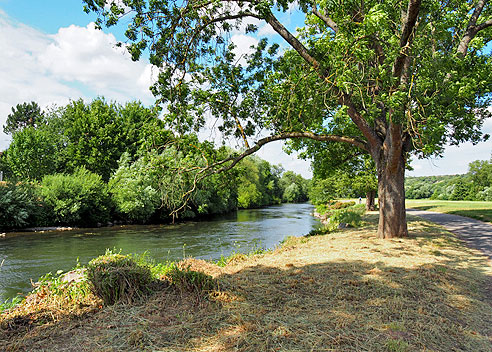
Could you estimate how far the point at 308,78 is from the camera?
8.56m

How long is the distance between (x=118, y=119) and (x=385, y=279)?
35537mm

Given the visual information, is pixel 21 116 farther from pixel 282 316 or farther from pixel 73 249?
pixel 282 316

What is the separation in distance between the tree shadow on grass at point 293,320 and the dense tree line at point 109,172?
4.83 metres

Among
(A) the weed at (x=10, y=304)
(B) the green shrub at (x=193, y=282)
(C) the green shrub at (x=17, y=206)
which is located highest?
(C) the green shrub at (x=17, y=206)

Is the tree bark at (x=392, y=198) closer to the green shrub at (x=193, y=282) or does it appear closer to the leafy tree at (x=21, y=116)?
the green shrub at (x=193, y=282)

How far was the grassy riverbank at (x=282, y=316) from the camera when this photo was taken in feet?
10.2

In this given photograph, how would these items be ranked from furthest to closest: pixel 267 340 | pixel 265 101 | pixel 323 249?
pixel 265 101 → pixel 323 249 → pixel 267 340

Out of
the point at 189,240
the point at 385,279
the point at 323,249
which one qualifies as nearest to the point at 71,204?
the point at 189,240

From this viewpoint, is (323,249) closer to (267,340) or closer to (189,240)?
(267,340)

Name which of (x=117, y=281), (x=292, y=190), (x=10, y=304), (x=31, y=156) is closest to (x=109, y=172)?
(x=31, y=156)

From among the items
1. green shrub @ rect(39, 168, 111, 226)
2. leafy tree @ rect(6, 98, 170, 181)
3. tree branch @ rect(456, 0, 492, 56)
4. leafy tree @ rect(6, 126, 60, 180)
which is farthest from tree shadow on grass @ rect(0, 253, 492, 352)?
leafy tree @ rect(6, 126, 60, 180)

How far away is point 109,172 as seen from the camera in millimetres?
34750

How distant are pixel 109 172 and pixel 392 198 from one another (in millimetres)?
32033

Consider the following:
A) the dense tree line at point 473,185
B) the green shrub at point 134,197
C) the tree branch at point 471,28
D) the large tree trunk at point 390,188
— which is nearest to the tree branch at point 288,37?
the large tree trunk at point 390,188
